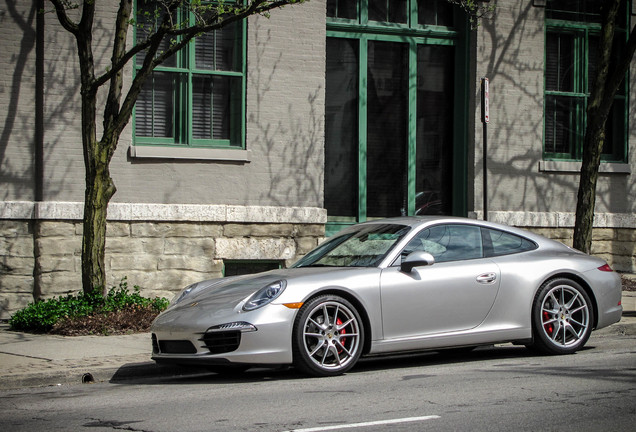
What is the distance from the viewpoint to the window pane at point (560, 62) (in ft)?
53.1

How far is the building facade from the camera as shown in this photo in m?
13.1


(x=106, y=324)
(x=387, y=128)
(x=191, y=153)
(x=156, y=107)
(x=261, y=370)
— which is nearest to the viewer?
(x=261, y=370)

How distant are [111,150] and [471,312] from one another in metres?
5.13

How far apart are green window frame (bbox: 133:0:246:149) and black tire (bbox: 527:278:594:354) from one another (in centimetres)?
644

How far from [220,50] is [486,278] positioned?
7.02 metres

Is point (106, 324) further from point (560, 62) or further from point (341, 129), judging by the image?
point (560, 62)

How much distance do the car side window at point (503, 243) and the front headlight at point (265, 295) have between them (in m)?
2.19

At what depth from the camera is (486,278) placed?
8758 mm

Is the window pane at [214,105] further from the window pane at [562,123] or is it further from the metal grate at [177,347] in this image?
the metal grate at [177,347]

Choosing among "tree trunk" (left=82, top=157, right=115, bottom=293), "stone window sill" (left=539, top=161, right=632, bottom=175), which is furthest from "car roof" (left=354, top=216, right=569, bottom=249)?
"stone window sill" (left=539, top=161, right=632, bottom=175)

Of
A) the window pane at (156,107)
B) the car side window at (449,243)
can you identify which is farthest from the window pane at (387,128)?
the car side window at (449,243)

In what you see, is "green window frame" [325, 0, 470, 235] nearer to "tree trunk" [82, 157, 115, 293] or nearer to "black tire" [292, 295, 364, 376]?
"tree trunk" [82, 157, 115, 293]

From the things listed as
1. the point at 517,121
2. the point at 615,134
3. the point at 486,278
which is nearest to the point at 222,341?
the point at 486,278

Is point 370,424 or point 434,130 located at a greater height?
point 434,130
